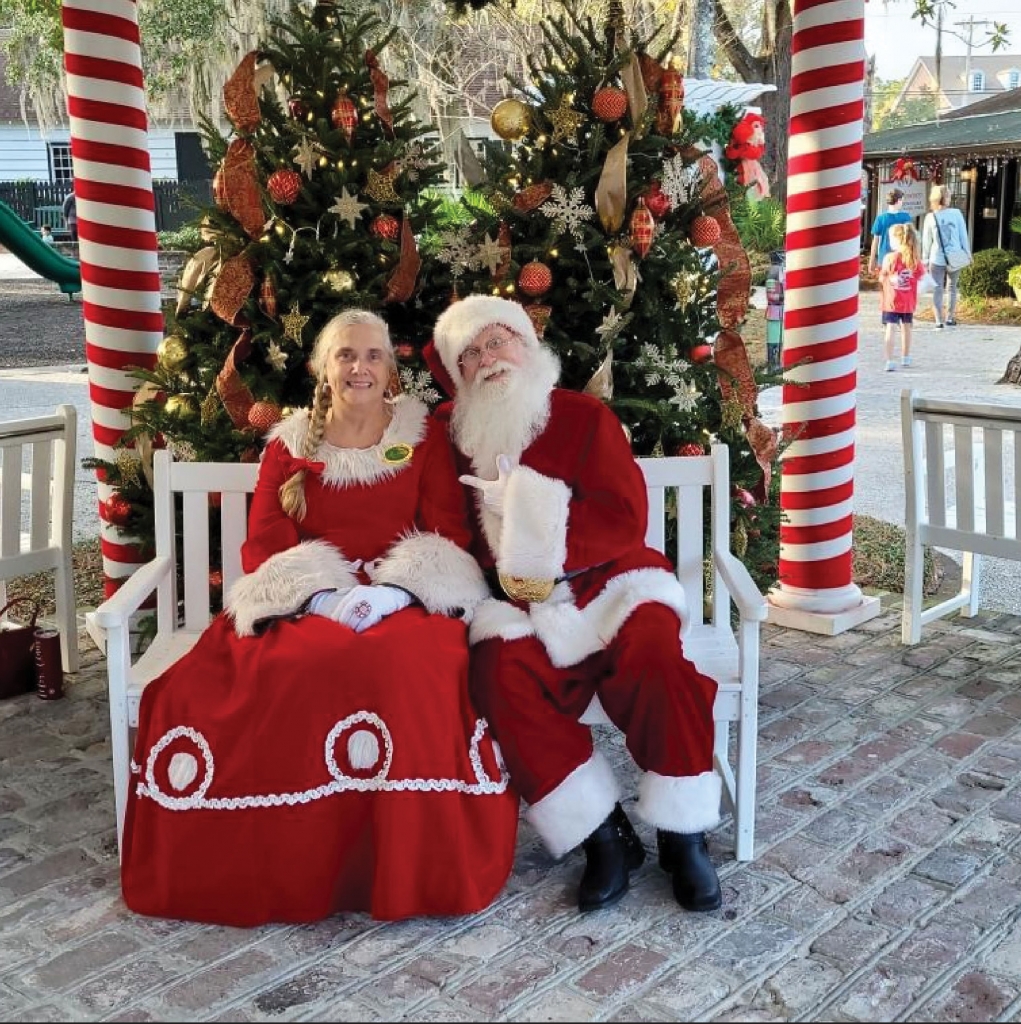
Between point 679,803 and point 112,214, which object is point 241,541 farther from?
point 112,214

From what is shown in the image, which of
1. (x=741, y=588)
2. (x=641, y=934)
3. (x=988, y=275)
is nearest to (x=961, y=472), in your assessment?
(x=741, y=588)

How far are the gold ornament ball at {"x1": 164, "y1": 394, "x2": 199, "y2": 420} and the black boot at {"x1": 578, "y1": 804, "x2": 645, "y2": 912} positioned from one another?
2.31m

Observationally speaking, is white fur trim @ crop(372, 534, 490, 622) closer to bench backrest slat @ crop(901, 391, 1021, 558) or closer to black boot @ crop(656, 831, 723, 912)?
black boot @ crop(656, 831, 723, 912)

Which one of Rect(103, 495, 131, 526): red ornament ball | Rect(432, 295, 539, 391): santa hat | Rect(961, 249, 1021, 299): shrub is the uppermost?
→ Rect(961, 249, 1021, 299): shrub

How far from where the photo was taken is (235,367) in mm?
4387

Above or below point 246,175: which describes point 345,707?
below

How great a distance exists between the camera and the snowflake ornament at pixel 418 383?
4.44 meters

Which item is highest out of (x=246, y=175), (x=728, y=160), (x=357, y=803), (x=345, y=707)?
(x=728, y=160)

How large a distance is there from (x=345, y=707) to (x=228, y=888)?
578mm

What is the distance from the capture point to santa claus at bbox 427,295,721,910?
329 cm

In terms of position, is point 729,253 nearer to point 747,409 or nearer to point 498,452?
point 747,409

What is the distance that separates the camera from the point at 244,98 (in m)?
4.38

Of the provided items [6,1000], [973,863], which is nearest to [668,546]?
[973,863]

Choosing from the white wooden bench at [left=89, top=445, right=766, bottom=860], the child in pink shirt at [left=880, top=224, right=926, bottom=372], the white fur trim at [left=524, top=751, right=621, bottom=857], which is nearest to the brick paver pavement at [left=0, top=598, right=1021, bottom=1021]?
the white fur trim at [left=524, top=751, right=621, bottom=857]
